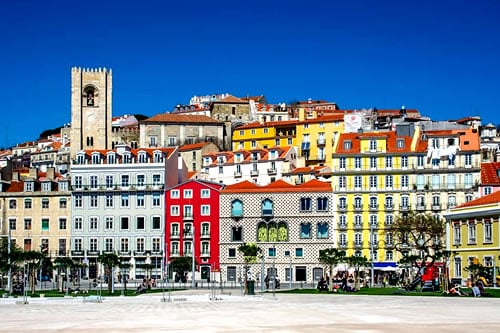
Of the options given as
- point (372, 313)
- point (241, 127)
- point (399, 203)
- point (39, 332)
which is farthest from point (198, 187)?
point (39, 332)

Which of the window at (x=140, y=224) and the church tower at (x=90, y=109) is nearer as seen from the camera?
the window at (x=140, y=224)

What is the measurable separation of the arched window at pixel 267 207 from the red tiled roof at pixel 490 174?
20.0 m

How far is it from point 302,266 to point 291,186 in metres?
7.81

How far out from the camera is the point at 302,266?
90.0m

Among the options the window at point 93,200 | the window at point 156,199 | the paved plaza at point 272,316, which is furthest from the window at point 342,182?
the paved plaza at point 272,316

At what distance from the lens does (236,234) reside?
91.8m

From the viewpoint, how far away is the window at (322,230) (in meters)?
89.6

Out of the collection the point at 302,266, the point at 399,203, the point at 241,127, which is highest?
the point at 241,127

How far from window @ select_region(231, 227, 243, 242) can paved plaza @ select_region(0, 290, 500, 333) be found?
138 ft

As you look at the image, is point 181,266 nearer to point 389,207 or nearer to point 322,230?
point 322,230

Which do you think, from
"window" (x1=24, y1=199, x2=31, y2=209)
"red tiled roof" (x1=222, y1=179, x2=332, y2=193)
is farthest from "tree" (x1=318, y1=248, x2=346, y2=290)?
"window" (x1=24, y1=199, x2=31, y2=209)

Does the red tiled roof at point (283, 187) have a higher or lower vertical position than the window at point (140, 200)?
higher

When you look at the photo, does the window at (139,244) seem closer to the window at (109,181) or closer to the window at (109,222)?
the window at (109,222)

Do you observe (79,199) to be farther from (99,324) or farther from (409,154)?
(99,324)
